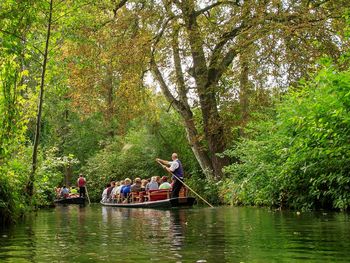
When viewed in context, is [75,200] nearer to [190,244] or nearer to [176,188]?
[176,188]

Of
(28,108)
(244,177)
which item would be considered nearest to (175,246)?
(28,108)

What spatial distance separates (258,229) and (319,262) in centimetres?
386

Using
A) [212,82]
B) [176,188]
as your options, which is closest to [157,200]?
[176,188]

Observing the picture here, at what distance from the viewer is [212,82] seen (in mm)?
22406

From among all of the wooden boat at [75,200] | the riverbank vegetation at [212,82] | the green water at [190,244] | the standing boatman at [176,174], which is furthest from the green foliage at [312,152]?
the wooden boat at [75,200]

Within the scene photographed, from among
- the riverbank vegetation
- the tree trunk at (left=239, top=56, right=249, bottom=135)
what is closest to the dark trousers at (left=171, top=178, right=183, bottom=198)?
the riverbank vegetation

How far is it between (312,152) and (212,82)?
9602 mm

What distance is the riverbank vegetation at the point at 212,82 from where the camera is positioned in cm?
1212

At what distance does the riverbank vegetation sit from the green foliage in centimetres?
4

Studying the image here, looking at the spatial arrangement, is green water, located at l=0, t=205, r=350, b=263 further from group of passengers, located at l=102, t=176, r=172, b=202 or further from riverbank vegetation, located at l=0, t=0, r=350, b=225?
group of passengers, located at l=102, t=176, r=172, b=202

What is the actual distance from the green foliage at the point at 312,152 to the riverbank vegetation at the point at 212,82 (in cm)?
4

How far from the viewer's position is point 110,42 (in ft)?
75.2

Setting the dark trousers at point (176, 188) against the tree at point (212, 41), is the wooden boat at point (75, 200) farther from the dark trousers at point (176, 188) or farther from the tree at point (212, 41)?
the dark trousers at point (176, 188)

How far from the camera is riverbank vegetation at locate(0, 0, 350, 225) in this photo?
39.8 ft
